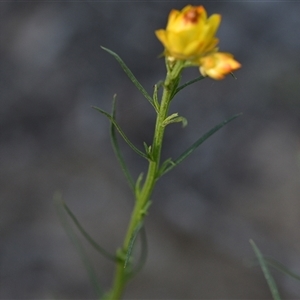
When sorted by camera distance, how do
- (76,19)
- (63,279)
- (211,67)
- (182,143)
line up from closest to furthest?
(211,67) → (63,279) → (182,143) → (76,19)

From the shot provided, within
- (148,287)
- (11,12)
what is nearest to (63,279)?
(148,287)

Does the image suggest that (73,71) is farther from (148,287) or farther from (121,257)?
(121,257)

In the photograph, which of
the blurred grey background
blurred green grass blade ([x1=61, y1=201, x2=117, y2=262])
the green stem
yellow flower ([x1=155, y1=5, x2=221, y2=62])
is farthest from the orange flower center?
the blurred grey background

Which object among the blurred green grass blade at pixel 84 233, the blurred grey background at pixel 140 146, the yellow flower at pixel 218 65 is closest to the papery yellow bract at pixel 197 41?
the yellow flower at pixel 218 65

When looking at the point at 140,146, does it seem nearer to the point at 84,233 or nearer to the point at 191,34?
the point at 84,233

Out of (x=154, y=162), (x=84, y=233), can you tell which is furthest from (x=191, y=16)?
(x=84, y=233)

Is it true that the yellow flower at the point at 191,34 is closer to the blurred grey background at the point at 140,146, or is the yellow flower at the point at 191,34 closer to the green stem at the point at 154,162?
the green stem at the point at 154,162
